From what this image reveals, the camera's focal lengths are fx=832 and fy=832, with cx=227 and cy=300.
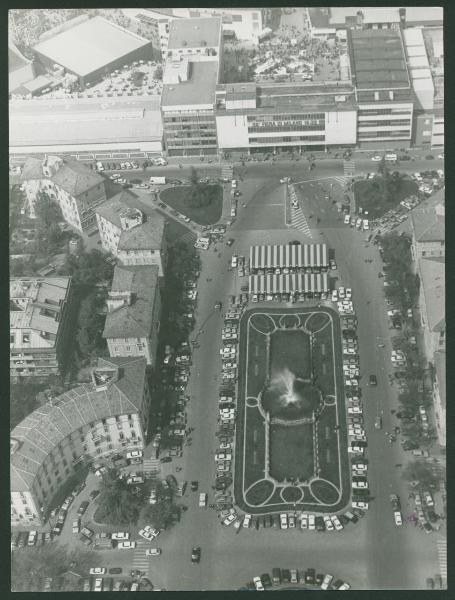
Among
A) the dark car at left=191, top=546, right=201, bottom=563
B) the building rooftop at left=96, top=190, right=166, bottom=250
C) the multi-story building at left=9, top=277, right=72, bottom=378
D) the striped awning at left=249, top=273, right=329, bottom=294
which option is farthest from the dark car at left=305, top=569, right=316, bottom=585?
the building rooftop at left=96, top=190, right=166, bottom=250

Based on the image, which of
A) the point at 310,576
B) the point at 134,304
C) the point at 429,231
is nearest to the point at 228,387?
the point at 134,304

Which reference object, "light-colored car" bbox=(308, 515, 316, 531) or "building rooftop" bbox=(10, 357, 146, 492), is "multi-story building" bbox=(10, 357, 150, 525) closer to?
"building rooftop" bbox=(10, 357, 146, 492)

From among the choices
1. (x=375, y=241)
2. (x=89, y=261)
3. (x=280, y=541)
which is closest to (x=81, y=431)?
(x=280, y=541)

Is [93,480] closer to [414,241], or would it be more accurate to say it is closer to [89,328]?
[89,328]

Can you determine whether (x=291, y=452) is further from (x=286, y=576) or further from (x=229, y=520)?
(x=286, y=576)

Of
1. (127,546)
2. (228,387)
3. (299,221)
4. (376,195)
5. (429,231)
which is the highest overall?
(376,195)
